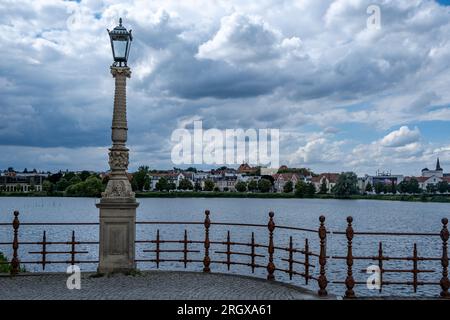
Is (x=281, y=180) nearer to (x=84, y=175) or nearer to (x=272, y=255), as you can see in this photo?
(x=84, y=175)

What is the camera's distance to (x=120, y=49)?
1370 cm

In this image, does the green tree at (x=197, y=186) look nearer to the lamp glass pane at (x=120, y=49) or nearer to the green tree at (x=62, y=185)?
the green tree at (x=62, y=185)

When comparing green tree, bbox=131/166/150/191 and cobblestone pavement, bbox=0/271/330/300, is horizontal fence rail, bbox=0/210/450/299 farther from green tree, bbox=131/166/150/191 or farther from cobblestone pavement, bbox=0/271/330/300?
green tree, bbox=131/166/150/191

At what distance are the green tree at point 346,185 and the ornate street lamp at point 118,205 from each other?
407 ft

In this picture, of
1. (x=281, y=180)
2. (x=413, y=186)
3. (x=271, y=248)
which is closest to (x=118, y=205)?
(x=271, y=248)

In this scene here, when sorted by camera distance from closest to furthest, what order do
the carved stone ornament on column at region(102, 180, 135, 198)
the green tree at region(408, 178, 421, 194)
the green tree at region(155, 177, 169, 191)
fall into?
the carved stone ornament on column at region(102, 180, 135, 198) < the green tree at region(155, 177, 169, 191) < the green tree at region(408, 178, 421, 194)

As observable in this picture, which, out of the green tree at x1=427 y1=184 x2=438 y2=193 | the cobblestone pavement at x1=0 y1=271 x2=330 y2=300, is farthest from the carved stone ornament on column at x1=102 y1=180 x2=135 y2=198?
the green tree at x1=427 y1=184 x2=438 y2=193

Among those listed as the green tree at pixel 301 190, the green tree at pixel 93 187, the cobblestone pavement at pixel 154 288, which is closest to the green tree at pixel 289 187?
the green tree at pixel 301 190

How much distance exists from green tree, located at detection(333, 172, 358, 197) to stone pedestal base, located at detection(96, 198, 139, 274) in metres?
125

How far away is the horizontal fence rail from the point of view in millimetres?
10938

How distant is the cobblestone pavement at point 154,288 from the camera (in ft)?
34.9

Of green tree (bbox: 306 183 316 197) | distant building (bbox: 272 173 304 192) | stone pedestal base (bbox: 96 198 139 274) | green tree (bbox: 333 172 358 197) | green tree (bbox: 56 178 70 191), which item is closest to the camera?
stone pedestal base (bbox: 96 198 139 274)
